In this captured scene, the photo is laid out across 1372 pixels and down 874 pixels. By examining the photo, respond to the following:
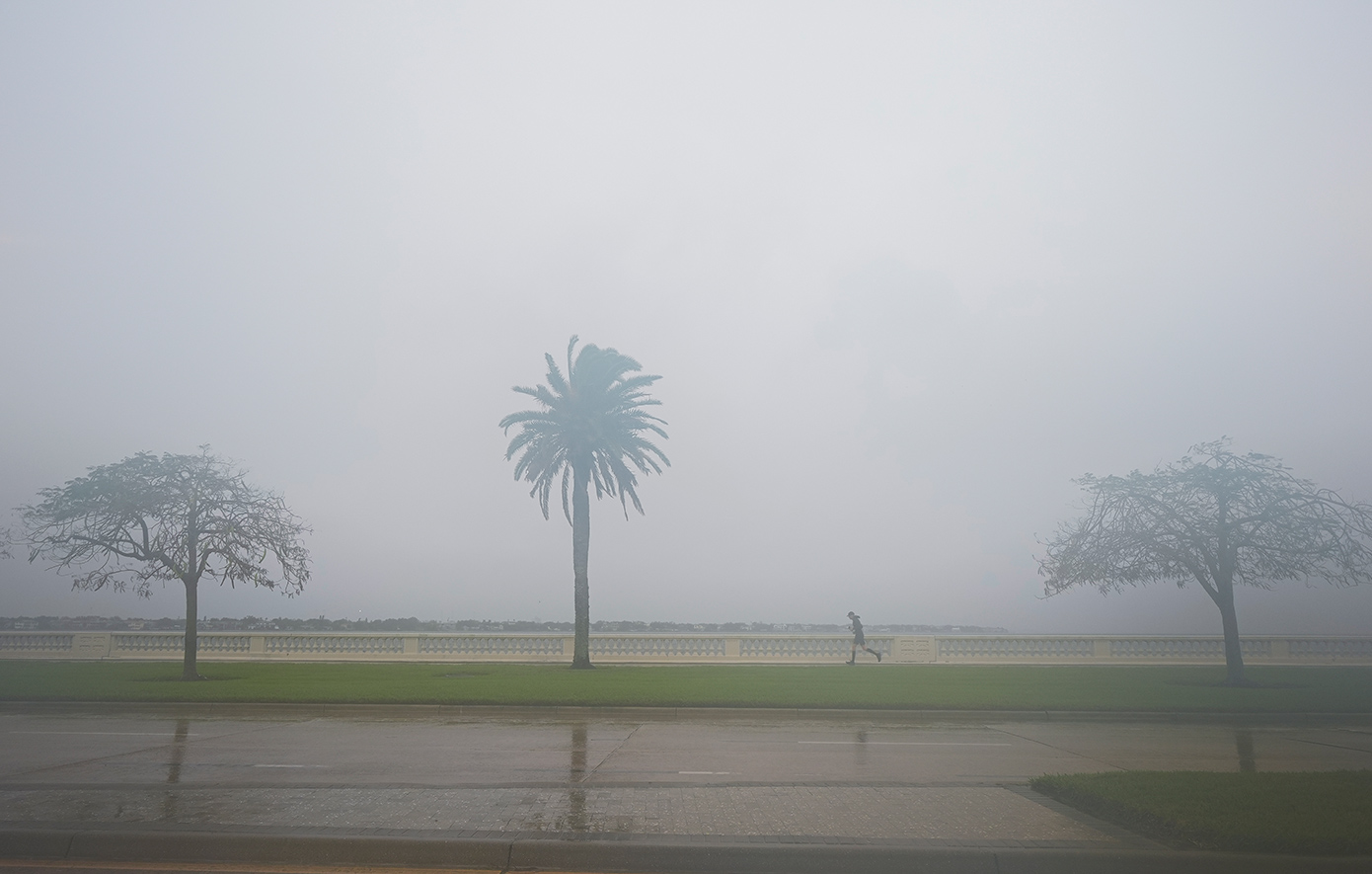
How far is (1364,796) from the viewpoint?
299 inches

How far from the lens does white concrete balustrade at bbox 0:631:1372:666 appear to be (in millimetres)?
30109

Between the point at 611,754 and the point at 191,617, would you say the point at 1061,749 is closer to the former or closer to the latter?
the point at 611,754

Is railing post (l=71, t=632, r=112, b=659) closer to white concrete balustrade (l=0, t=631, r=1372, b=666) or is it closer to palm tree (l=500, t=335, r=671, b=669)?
white concrete balustrade (l=0, t=631, r=1372, b=666)

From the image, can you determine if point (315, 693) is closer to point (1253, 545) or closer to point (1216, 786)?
point (1216, 786)

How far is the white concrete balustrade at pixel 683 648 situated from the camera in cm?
3011

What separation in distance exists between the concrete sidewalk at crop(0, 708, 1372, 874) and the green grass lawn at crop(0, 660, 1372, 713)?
1.88 metres

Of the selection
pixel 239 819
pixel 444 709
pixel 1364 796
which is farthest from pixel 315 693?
pixel 1364 796

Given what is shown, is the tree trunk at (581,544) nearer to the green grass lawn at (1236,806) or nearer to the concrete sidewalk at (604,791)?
the concrete sidewalk at (604,791)

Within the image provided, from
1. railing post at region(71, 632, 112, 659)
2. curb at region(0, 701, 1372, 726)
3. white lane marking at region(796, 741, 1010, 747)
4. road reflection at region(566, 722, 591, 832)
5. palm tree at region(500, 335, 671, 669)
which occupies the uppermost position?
palm tree at region(500, 335, 671, 669)

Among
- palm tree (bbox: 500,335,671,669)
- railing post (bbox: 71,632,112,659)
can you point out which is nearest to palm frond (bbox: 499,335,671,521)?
palm tree (bbox: 500,335,671,669)

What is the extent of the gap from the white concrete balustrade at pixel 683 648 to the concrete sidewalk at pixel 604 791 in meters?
15.5

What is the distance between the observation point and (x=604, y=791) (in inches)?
345

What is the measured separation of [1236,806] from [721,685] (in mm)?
14604

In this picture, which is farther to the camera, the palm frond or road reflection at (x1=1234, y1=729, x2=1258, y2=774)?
the palm frond
